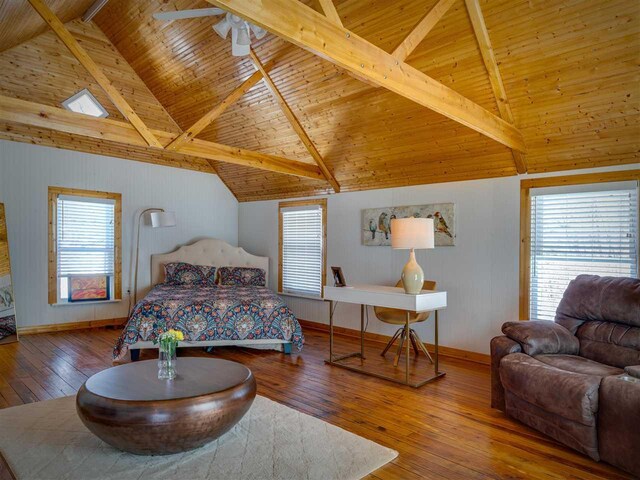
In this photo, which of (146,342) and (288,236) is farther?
(288,236)

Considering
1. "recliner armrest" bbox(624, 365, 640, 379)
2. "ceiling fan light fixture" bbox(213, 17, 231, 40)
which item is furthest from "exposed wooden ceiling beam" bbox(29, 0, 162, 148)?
"recliner armrest" bbox(624, 365, 640, 379)

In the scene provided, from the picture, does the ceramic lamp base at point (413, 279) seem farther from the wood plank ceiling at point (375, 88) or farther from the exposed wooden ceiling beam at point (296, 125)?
the exposed wooden ceiling beam at point (296, 125)

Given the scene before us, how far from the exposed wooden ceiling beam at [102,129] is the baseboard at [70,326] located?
9.27 feet

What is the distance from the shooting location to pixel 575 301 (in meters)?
3.68

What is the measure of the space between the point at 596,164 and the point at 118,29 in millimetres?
5898

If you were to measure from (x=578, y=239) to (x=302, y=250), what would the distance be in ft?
13.0

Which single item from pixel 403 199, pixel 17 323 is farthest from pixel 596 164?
pixel 17 323

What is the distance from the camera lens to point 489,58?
149 inches

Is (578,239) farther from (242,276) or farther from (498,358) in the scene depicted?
(242,276)

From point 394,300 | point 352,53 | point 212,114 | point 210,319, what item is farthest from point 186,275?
point 352,53

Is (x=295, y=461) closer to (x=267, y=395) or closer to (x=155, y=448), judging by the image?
(x=155, y=448)

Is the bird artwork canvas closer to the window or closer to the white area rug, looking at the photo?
the window

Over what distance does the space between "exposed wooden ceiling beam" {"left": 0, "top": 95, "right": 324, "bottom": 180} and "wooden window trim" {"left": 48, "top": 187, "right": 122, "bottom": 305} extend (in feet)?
5.19

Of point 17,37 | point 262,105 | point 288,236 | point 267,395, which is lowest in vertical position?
point 267,395
